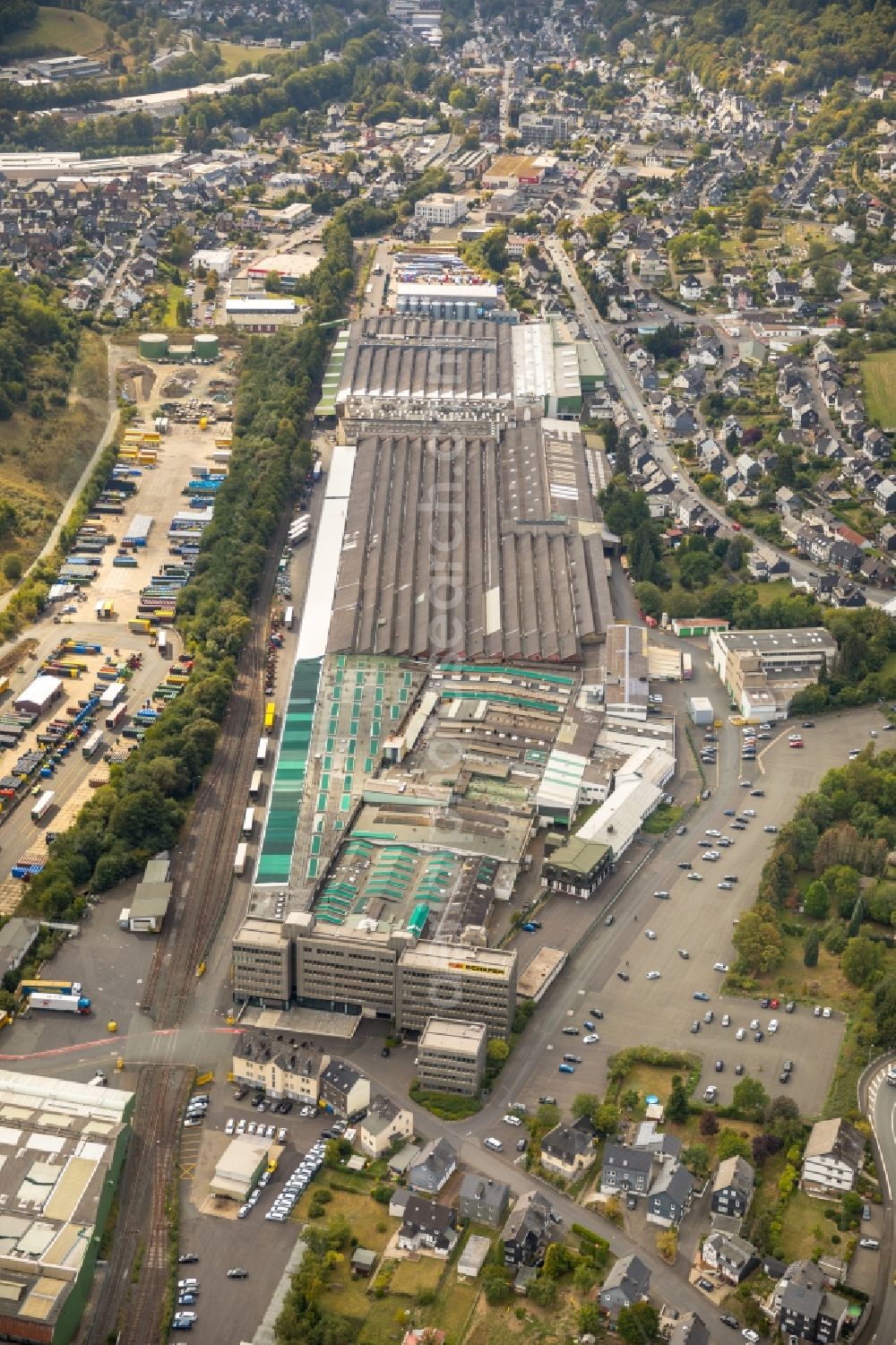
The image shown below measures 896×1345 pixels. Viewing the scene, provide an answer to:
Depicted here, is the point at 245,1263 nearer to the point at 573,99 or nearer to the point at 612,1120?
the point at 612,1120

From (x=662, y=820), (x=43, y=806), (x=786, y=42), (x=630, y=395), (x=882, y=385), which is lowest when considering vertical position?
(x=630, y=395)

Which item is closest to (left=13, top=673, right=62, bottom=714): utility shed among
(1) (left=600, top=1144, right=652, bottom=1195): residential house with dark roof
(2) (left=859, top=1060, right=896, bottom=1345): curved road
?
(1) (left=600, top=1144, right=652, bottom=1195): residential house with dark roof

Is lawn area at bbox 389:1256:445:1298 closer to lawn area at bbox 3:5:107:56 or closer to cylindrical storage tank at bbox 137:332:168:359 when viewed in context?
cylindrical storage tank at bbox 137:332:168:359

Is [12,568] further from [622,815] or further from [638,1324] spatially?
[638,1324]

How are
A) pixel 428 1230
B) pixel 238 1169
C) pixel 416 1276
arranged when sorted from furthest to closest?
pixel 238 1169 → pixel 428 1230 → pixel 416 1276

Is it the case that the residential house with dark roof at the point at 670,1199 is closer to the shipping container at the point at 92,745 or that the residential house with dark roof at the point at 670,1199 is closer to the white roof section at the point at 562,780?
the white roof section at the point at 562,780

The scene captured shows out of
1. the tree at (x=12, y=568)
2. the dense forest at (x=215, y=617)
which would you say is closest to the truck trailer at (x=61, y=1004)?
the dense forest at (x=215, y=617)

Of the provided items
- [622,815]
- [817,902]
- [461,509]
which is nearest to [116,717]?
[622,815]
